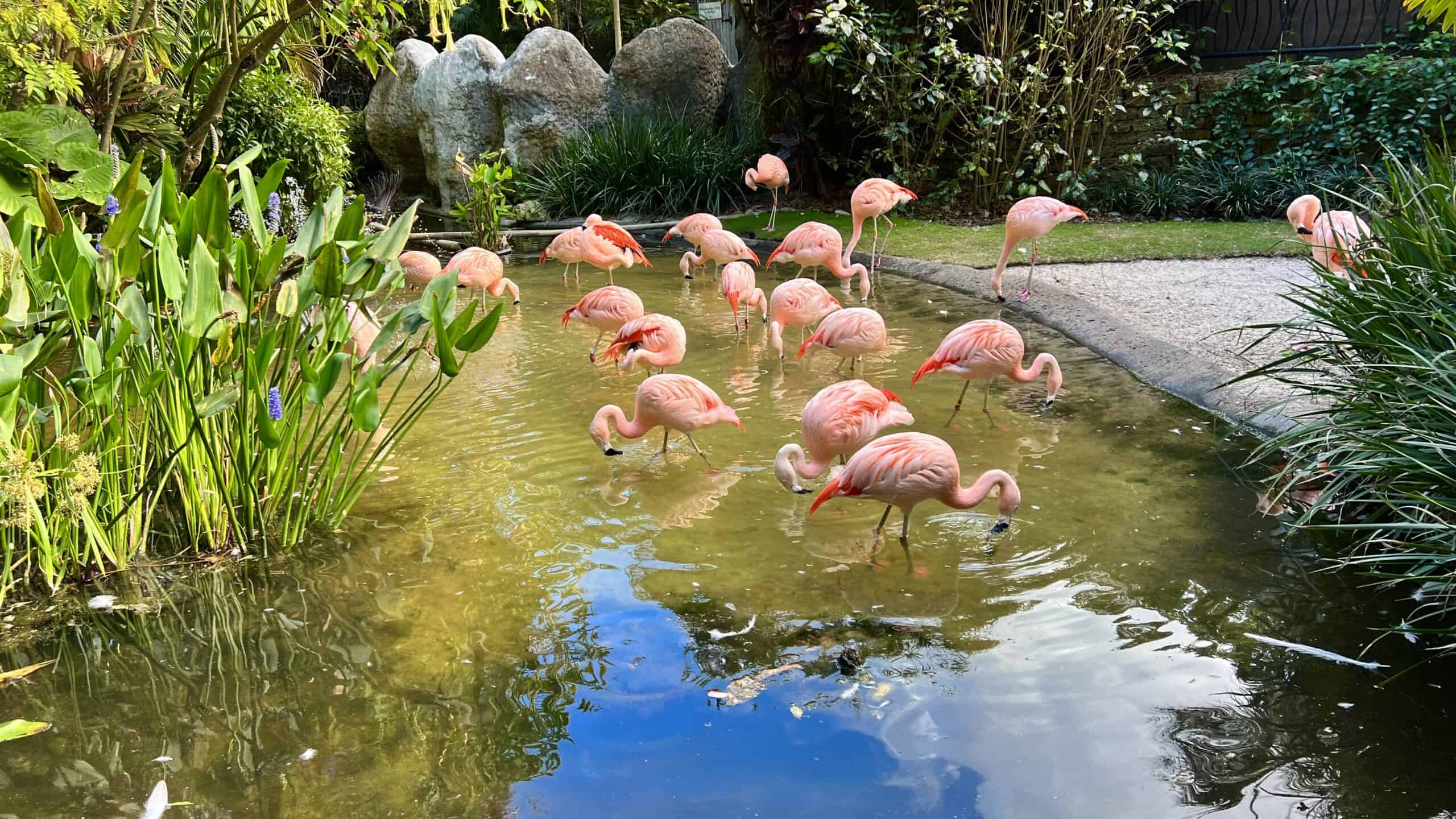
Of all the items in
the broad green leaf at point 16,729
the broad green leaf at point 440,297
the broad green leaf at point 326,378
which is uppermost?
the broad green leaf at point 440,297

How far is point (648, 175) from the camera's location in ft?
38.9

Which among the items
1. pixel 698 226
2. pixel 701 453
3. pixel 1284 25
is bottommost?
pixel 701 453

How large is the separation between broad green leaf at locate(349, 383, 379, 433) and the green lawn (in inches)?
231

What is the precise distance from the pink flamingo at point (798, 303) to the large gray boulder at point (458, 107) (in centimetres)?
805

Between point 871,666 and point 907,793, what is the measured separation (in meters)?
0.53

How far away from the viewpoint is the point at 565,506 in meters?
3.96

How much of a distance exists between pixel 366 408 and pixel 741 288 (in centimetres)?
375

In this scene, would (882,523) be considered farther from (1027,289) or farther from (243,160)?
(1027,289)

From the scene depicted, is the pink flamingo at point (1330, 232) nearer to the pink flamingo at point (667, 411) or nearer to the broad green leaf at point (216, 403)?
the pink flamingo at point (667, 411)

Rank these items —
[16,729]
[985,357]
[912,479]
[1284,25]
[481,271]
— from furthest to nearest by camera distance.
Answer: [1284,25] < [481,271] < [985,357] < [912,479] < [16,729]

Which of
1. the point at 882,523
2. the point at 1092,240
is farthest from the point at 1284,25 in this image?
the point at 882,523

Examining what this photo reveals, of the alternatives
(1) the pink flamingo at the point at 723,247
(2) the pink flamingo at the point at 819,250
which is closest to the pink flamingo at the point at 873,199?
(2) the pink flamingo at the point at 819,250

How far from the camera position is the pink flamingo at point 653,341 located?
208 inches

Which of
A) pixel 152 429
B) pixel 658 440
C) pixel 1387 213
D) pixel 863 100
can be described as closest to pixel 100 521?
pixel 152 429
